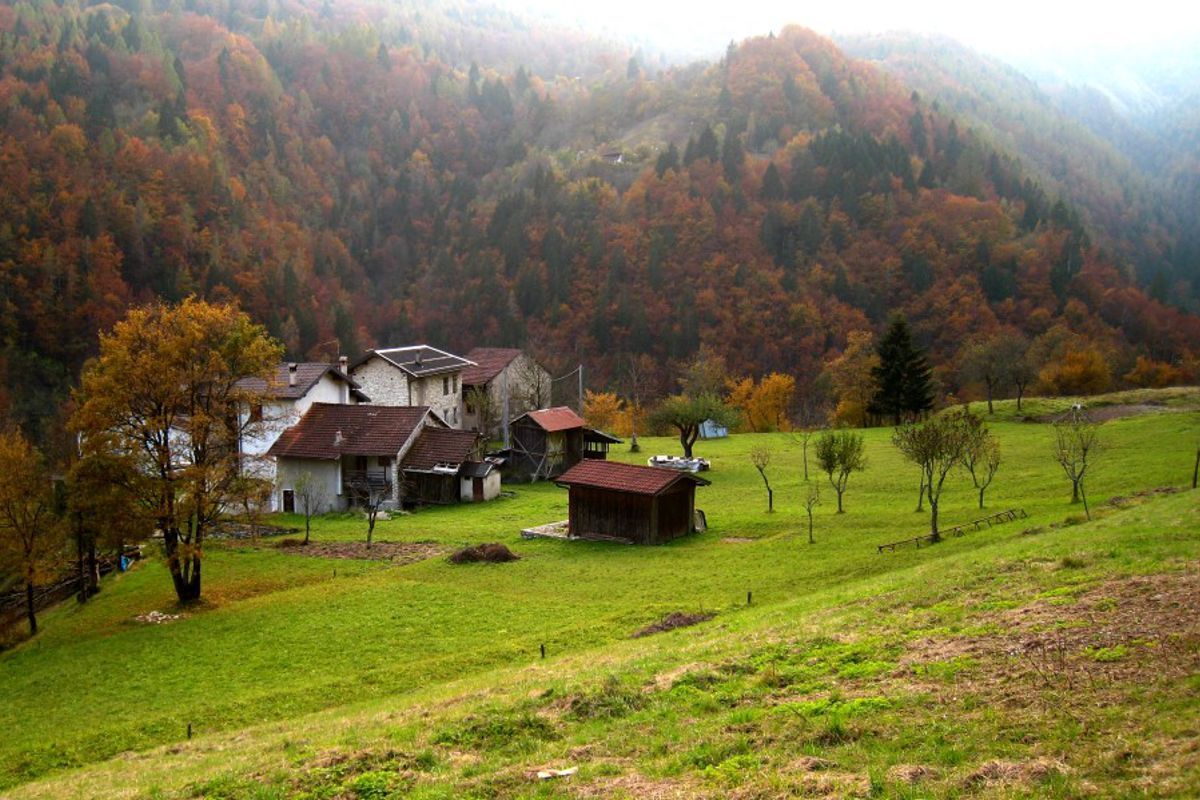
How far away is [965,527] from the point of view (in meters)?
31.4

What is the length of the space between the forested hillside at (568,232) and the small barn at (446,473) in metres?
58.2

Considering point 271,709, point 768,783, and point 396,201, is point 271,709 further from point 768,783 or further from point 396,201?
point 396,201

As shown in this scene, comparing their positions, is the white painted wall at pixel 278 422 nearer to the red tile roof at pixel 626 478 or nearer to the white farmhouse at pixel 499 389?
the white farmhouse at pixel 499 389

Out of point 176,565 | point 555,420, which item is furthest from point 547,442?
point 176,565

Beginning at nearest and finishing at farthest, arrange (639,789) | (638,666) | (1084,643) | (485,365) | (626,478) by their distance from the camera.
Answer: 1. (639,789)
2. (1084,643)
3. (638,666)
4. (626,478)
5. (485,365)

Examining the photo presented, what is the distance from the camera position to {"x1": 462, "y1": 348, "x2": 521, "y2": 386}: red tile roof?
233 feet

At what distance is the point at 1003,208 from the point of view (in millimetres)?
136625

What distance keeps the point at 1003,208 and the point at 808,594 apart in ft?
416

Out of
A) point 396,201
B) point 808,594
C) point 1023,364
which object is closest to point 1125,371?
point 1023,364

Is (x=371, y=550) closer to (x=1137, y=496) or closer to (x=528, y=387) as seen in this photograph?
(x=1137, y=496)

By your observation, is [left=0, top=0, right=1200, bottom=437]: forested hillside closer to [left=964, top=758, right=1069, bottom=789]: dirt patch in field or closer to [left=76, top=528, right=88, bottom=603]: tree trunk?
[left=76, top=528, right=88, bottom=603]: tree trunk

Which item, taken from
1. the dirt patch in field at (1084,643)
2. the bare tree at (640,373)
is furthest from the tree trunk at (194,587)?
the bare tree at (640,373)

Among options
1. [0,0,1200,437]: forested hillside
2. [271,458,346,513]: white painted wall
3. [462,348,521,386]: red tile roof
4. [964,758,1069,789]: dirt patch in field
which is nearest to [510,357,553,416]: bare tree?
[462,348,521,386]: red tile roof

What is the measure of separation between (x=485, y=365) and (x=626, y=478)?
3713cm
